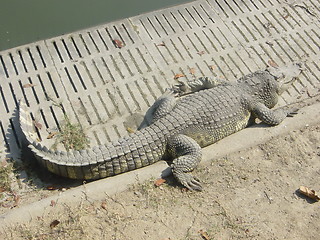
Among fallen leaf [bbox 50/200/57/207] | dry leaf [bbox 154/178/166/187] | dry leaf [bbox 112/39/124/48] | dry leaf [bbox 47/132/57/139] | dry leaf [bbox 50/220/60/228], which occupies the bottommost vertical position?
dry leaf [bbox 154/178/166/187]

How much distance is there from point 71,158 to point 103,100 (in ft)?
5.06

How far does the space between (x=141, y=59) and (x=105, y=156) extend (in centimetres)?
237

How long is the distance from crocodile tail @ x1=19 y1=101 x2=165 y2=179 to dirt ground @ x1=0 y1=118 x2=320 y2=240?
0.36 metres

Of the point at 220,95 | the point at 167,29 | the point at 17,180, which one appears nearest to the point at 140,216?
the point at 17,180

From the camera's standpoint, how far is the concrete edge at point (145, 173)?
17.3 ft

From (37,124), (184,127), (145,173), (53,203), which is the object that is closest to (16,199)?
(53,203)

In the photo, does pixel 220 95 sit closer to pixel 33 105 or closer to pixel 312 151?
pixel 312 151

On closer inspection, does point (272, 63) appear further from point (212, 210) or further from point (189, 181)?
point (212, 210)

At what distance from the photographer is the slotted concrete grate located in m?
6.70

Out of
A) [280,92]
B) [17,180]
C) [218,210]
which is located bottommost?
[218,210]

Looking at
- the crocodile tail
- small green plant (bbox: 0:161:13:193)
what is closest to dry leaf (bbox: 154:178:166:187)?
the crocodile tail

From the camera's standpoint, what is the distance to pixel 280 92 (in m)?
6.99

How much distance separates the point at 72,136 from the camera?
6.38 metres

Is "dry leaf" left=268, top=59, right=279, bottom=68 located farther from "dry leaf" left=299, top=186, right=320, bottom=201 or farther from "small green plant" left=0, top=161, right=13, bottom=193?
"small green plant" left=0, top=161, right=13, bottom=193
